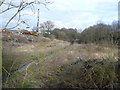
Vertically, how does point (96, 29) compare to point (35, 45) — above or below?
above

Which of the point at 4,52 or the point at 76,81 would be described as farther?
the point at 4,52

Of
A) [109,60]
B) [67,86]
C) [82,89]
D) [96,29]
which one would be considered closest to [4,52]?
[67,86]

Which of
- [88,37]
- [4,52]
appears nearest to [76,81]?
[4,52]

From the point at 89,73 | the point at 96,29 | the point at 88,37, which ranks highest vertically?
the point at 96,29

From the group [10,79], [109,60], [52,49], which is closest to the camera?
[109,60]

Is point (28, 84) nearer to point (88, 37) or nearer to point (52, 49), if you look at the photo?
point (52, 49)

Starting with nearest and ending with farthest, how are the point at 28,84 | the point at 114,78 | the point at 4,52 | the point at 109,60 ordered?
the point at 114,78
the point at 109,60
the point at 28,84
the point at 4,52

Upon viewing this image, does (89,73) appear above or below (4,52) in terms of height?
below

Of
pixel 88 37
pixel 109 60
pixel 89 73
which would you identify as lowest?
pixel 89 73

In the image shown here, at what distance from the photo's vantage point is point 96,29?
15.4 meters

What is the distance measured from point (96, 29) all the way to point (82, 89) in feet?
40.8

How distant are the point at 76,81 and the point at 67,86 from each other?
38 cm

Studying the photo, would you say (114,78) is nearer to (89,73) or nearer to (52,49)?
(89,73)

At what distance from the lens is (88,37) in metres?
14.7
